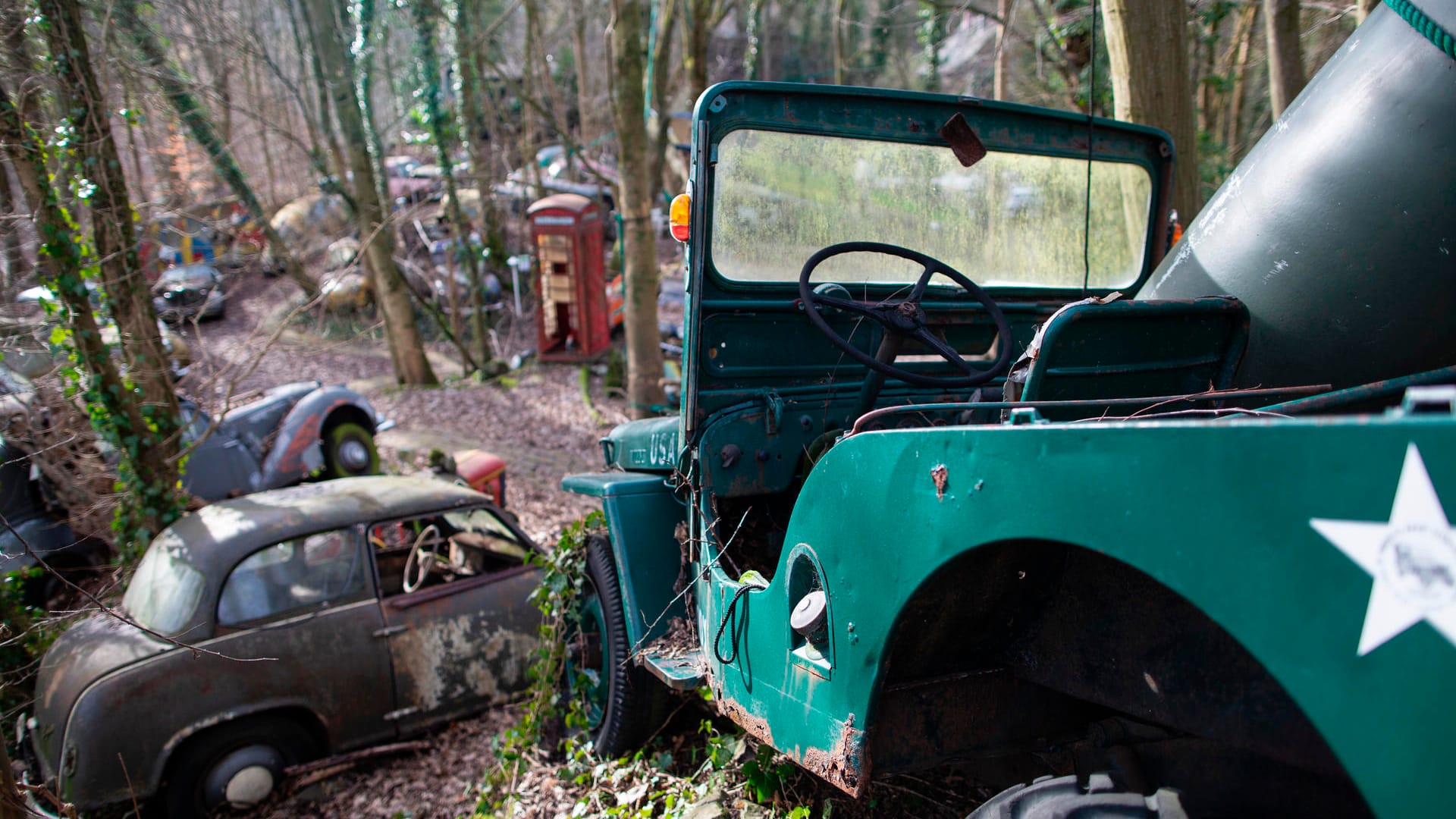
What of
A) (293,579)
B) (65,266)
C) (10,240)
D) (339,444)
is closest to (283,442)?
(339,444)

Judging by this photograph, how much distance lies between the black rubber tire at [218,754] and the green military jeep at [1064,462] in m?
1.60

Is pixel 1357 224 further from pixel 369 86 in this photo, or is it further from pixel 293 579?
pixel 369 86

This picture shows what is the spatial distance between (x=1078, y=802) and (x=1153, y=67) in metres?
4.90

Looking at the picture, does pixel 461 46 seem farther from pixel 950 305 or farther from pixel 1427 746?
pixel 1427 746

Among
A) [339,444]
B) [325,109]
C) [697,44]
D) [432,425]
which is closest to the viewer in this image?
[339,444]

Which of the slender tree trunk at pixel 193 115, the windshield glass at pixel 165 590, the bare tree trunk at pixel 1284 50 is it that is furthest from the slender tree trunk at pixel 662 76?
the windshield glass at pixel 165 590

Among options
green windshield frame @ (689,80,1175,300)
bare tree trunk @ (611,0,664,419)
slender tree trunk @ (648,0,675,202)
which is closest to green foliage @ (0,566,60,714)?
green windshield frame @ (689,80,1175,300)

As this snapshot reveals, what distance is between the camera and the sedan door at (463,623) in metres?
5.00

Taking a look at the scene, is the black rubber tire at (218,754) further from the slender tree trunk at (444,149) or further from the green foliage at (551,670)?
the slender tree trunk at (444,149)

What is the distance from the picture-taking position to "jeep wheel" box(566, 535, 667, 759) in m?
3.98

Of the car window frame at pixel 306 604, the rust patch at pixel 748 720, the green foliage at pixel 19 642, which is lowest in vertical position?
the green foliage at pixel 19 642

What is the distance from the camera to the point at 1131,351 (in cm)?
248

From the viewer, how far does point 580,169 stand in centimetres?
1962

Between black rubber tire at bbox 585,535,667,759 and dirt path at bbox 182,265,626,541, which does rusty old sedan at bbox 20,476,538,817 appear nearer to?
black rubber tire at bbox 585,535,667,759
